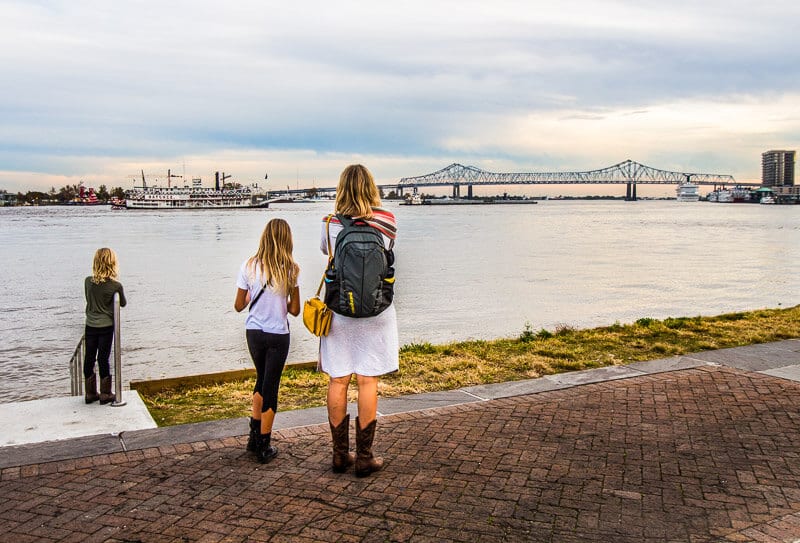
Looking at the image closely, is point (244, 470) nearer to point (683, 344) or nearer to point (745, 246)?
point (683, 344)

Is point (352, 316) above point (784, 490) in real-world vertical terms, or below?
above

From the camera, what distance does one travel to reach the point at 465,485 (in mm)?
4285

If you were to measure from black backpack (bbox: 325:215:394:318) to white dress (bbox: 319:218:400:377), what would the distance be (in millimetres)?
146

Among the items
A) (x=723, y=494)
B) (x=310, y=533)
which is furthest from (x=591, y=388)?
(x=310, y=533)

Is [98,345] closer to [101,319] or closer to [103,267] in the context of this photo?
[101,319]

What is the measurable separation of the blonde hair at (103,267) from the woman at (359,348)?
2526 millimetres

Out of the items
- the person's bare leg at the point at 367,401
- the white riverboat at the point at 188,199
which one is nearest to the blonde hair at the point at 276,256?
the person's bare leg at the point at 367,401

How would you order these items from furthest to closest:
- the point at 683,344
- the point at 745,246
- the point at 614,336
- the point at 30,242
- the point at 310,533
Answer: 1. the point at 30,242
2. the point at 745,246
3. the point at 614,336
4. the point at 683,344
5. the point at 310,533

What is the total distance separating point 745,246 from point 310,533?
46858 mm

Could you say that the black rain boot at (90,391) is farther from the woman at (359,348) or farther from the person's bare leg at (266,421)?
the woman at (359,348)

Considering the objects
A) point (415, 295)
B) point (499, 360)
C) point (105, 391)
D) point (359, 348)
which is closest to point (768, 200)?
point (415, 295)

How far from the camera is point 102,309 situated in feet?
20.1

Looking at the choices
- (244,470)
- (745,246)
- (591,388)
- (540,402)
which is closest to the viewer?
(244,470)

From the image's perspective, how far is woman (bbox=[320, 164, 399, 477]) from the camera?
4.30 metres
